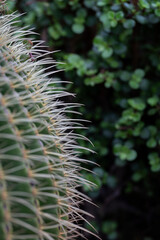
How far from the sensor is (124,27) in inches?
59.9

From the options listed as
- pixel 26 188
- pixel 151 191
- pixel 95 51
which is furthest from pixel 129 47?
pixel 26 188

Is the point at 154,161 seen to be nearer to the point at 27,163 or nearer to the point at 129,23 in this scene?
the point at 129,23

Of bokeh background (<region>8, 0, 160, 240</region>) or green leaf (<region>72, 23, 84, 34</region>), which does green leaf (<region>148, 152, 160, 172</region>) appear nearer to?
bokeh background (<region>8, 0, 160, 240</region>)

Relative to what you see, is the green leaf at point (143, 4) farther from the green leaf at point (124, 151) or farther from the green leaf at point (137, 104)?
the green leaf at point (124, 151)

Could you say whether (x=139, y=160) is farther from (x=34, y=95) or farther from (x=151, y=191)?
(x=34, y=95)

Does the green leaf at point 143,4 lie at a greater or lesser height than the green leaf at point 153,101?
greater

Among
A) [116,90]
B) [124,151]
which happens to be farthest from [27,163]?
[116,90]

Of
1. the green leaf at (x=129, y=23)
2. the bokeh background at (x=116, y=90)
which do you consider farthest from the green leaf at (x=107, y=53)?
the green leaf at (x=129, y=23)

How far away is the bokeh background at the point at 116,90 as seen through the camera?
1.52 metres

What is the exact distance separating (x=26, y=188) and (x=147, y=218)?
1292 millimetres

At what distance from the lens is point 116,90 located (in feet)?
5.46

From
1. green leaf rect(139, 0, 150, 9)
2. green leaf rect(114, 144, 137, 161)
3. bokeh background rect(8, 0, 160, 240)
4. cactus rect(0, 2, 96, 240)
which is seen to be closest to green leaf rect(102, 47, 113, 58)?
bokeh background rect(8, 0, 160, 240)

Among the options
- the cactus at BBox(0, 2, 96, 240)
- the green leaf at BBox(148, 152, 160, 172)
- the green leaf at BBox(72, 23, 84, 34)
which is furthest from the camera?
the green leaf at BBox(72, 23, 84, 34)

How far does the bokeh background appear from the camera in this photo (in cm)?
152
